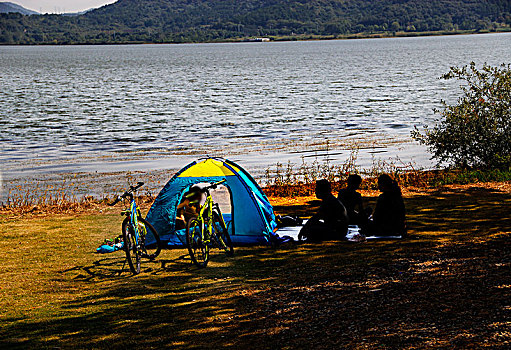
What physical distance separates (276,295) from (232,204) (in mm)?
3915

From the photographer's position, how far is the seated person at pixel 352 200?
A: 41.6ft

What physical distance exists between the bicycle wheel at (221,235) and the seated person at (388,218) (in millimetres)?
2869

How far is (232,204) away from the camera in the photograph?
496 inches

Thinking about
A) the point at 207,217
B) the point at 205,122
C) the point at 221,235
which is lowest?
the point at 221,235

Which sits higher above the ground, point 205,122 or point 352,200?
point 205,122

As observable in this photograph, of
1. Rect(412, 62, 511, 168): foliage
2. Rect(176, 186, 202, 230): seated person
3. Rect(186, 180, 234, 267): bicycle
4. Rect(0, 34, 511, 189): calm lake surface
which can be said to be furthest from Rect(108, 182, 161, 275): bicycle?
Rect(0, 34, 511, 189): calm lake surface

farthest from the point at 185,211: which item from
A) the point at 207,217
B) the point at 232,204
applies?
the point at 207,217

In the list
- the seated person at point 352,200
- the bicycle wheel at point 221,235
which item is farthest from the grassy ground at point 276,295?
the seated person at point 352,200

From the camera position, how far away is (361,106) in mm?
51906

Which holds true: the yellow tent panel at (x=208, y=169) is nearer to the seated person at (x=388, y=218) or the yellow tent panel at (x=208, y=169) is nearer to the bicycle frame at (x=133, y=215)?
the bicycle frame at (x=133, y=215)

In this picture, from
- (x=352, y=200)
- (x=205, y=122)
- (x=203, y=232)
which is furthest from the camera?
(x=205, y=122)

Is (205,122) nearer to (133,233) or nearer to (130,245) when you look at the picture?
(130,245)

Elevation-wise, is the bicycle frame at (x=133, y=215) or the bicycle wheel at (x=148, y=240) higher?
the bicycle frame at (x=133, y=215)

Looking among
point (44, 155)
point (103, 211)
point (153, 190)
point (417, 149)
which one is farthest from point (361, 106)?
point (103, 211)
